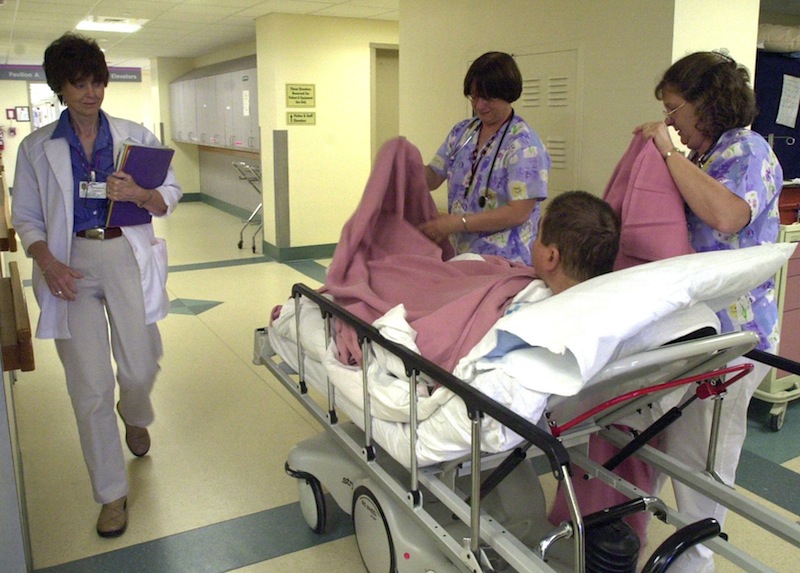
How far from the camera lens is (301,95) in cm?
661

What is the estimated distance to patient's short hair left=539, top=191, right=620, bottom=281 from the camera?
5.06ft

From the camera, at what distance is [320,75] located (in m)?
6.66

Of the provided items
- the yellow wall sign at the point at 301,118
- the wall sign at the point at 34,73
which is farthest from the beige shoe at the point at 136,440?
the wall sign at the point at 34,73

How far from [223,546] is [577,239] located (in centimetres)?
155

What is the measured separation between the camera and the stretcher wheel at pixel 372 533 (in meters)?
1.83

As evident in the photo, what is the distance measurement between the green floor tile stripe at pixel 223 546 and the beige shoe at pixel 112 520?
93 mm

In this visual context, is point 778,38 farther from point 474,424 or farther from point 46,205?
point 46,205

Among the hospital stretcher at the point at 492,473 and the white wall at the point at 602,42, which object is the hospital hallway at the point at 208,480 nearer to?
the hospital stretcher at the point at 492,473

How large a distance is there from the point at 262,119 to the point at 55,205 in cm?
491

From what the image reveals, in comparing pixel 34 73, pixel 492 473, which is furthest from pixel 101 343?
pixel 34 73

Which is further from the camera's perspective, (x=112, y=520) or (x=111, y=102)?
(x=111, y=102)

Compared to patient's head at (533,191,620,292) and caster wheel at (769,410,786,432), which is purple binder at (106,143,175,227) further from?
caster wheel at (769,410,786,432)

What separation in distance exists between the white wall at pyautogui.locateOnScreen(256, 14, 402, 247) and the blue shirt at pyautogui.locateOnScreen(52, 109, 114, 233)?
4420mm

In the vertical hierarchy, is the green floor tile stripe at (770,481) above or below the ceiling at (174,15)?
below
